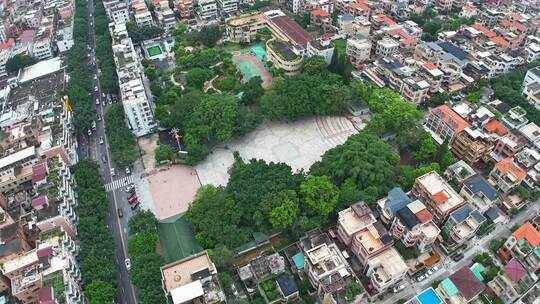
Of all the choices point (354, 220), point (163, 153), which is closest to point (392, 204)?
A: point (354, 220)

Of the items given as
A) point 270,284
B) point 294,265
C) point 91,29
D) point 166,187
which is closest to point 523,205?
point 294,265

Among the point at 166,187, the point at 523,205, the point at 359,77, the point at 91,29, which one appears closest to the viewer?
the point at 523,205

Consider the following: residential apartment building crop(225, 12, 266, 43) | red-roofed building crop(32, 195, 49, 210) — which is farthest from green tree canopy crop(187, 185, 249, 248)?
residential apartment building crop(225, 12, 266, 43)

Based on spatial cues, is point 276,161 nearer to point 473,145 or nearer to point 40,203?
point 473,145

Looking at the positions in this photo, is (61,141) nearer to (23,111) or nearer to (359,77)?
(23,111)

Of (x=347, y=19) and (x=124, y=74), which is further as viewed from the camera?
(x=347, y=19)

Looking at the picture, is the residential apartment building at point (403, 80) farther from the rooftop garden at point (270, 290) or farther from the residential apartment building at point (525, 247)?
the rooftop garden at point (270, 290)
